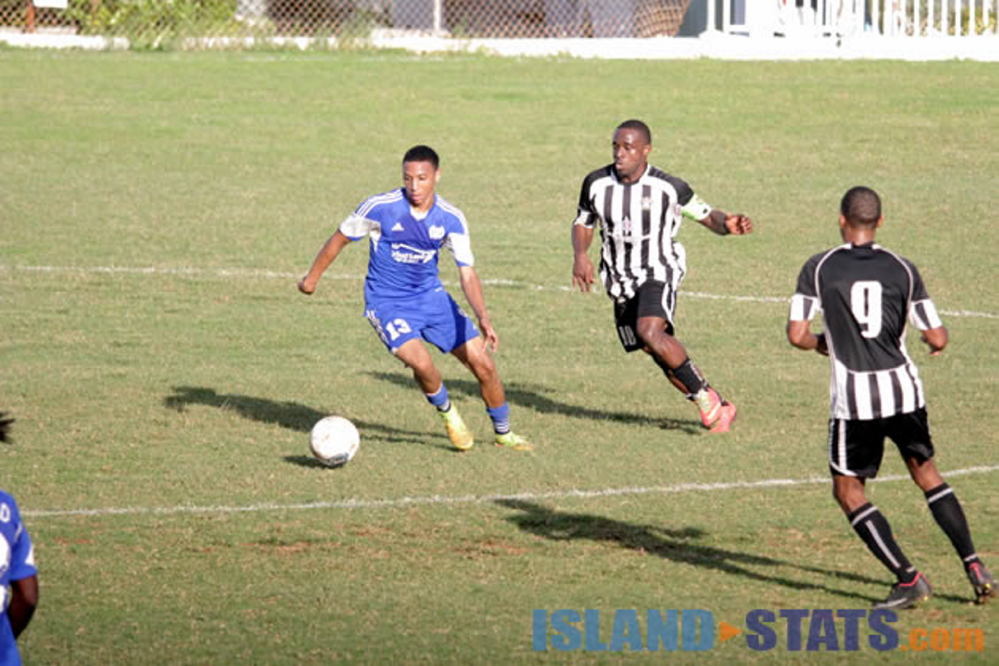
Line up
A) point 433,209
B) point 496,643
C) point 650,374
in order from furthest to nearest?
point 650,374 → point 433,209 → point 496,643

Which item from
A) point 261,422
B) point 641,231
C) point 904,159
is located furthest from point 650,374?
point 904,159

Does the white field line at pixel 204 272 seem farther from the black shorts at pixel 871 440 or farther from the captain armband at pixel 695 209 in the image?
the black shorts at pixel 871 440

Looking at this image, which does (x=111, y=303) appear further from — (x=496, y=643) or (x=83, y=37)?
(x=83, y=37)

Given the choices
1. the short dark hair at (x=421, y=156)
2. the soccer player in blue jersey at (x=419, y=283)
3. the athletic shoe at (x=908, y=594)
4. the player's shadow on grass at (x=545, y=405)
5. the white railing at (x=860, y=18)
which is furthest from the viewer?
the white railing at (x=860, y=18)

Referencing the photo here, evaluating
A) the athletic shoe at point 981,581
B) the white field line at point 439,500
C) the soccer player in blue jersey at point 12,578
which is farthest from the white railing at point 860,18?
the soccer player in blue jersey at point 12,578

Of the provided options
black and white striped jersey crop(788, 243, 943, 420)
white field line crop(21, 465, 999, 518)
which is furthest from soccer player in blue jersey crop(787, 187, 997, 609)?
white field line crop(21, 465, 999, 518)

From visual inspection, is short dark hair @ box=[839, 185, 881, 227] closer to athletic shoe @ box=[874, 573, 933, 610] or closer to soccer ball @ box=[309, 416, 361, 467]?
athletic shoe @ box=[874, 573, 933, 610]

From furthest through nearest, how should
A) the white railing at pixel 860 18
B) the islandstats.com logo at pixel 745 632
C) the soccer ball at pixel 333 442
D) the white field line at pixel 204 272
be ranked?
the white railing at pixel 860 18
the white field line at pixel 204 272
the soccer ball at pixel 333 442
the islandstats.com logo at pixel 745 632

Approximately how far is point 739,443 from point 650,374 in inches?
107

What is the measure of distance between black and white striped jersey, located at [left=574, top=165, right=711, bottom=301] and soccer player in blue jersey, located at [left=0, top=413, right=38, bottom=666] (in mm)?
7522

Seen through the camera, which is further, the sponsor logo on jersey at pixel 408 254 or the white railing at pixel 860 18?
the white railing at pixel 860 18

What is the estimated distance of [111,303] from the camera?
18.0m

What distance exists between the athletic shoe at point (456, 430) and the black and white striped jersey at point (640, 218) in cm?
174

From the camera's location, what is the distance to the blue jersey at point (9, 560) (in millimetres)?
5277
